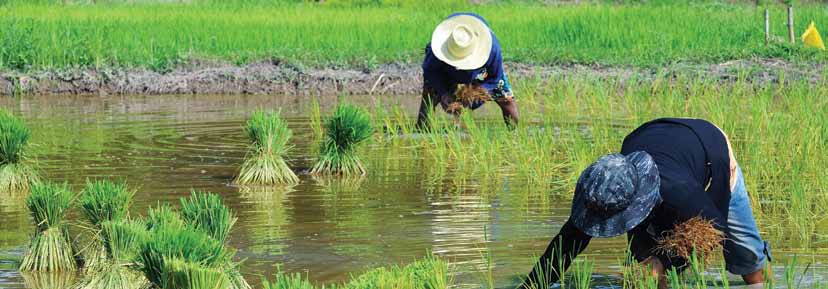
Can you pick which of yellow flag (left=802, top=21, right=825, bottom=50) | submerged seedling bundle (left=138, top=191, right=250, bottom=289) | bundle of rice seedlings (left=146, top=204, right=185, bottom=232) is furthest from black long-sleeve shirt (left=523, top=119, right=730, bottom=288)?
yellow flag (left=802, top=21, right=825, bottom=50)

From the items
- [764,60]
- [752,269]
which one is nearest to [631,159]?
[752,269]

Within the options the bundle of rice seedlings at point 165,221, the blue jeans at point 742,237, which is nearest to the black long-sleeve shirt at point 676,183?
the blue jeans at point 742,237

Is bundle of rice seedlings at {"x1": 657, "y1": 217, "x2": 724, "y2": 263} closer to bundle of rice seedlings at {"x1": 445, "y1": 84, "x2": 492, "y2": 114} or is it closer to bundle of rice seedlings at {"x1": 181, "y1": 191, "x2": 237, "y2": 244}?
bundle of rice seedlings at {"x1": 181, "y1": 191, "x2": 237, "y2": 244}

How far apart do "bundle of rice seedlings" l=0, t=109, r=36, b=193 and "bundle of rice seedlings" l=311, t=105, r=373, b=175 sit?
1.74 m

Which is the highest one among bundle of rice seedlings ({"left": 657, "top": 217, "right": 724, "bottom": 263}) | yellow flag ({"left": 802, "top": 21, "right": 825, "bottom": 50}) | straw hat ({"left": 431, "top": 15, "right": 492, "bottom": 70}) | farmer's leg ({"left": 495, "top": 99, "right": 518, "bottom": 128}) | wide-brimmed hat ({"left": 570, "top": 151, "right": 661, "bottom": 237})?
yellow flag ({"left": 802, "top": 21, "right": 825, "bottom": 50})

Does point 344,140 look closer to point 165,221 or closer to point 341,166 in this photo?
point 341,166

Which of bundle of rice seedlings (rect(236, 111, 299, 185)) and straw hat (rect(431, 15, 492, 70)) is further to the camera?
straw hat (rect(431, 15, 492, 70))

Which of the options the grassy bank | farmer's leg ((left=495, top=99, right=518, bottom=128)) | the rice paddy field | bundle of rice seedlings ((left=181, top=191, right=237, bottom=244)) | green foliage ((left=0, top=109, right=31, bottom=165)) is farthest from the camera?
the grassy bank

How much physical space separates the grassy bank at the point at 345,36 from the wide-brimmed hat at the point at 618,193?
32.4 ft

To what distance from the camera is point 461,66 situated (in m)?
8.95

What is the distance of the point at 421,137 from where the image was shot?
9.37 m

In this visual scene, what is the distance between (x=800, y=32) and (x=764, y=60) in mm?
2640

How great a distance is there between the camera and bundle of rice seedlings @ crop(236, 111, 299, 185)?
7867 mm

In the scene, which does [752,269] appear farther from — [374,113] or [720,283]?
[374,113]
